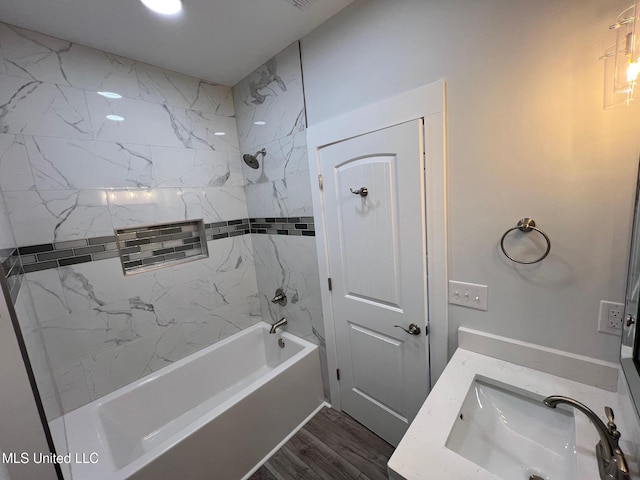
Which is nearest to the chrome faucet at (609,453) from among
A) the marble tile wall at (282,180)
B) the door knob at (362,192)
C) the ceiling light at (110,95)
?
the door knob at (362,192)

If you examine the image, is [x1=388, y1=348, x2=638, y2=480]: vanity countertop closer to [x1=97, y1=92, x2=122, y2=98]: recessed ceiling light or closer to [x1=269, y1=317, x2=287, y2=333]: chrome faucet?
[x1=269, y1=317, x2=287, y2=333]: chrome faucet

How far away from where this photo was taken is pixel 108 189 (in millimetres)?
1642

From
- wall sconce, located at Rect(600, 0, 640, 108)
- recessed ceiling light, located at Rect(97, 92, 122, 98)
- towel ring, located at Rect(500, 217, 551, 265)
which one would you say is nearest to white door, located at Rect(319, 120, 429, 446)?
towel ring, located at Rect(500, 217, 551, 265)

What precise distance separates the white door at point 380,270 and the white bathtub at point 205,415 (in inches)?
19.4

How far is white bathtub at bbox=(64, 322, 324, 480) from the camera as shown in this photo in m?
1.30

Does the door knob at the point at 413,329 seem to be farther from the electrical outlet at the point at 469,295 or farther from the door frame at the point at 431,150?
the electrical outlet at the point at 469,295

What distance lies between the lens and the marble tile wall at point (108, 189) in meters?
1.38

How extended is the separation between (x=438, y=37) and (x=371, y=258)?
1119 millimetres

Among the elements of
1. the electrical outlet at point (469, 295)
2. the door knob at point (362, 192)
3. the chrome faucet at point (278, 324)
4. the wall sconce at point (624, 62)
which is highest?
the wall sconce at point (624, 62)

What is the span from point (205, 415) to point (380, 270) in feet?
4.33

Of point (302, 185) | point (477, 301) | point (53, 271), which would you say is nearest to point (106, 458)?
point (53, 271)

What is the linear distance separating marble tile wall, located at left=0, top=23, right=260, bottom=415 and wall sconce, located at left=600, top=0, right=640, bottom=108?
7.45ft

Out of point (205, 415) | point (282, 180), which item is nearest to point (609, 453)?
point (205, 415)

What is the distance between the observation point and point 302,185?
72.6 inches
